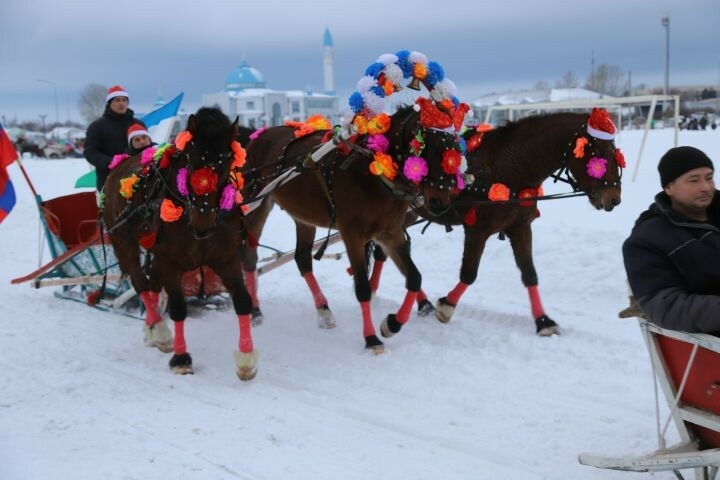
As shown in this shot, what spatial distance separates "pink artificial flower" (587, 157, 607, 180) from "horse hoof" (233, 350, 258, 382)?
3.19 metres

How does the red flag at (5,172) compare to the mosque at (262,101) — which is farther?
the mosque at (262,101)

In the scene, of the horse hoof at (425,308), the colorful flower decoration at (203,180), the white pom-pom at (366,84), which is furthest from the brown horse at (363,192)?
the colorful flower decoration at (203,180)

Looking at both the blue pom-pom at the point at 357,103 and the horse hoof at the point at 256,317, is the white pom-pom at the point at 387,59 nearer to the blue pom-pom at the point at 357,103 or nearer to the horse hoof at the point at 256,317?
the blue pom-pom at the point at 357,103

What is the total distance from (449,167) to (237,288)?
1.99 meters

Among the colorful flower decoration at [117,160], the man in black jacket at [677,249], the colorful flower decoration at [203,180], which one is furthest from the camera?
the colorful flower decoration at [117,160]

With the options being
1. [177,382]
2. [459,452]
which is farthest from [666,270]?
[177,382]

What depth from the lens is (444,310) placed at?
674 centimetres

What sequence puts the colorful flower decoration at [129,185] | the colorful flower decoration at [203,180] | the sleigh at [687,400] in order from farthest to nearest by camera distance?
1. the colorful flower decoration at [129,185]
2. the colorful flower decoration at [203,180]
3. the sleigh at [687,400]

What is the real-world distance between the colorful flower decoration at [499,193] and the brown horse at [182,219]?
2294 mm

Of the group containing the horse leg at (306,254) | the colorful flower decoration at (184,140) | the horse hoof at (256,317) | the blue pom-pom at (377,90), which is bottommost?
the horse hoof at (256,317)

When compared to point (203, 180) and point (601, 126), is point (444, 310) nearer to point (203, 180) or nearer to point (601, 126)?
point (601, 126)

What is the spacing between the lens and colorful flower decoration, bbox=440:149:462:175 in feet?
17.9

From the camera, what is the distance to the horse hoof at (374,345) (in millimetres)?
6078

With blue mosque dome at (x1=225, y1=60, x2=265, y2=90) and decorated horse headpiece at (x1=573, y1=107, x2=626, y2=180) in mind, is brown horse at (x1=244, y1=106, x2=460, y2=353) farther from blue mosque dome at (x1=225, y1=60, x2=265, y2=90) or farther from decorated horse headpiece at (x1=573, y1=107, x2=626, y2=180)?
blue mosque dome at (x1=225, y1=60, x2=265, y2=90)
